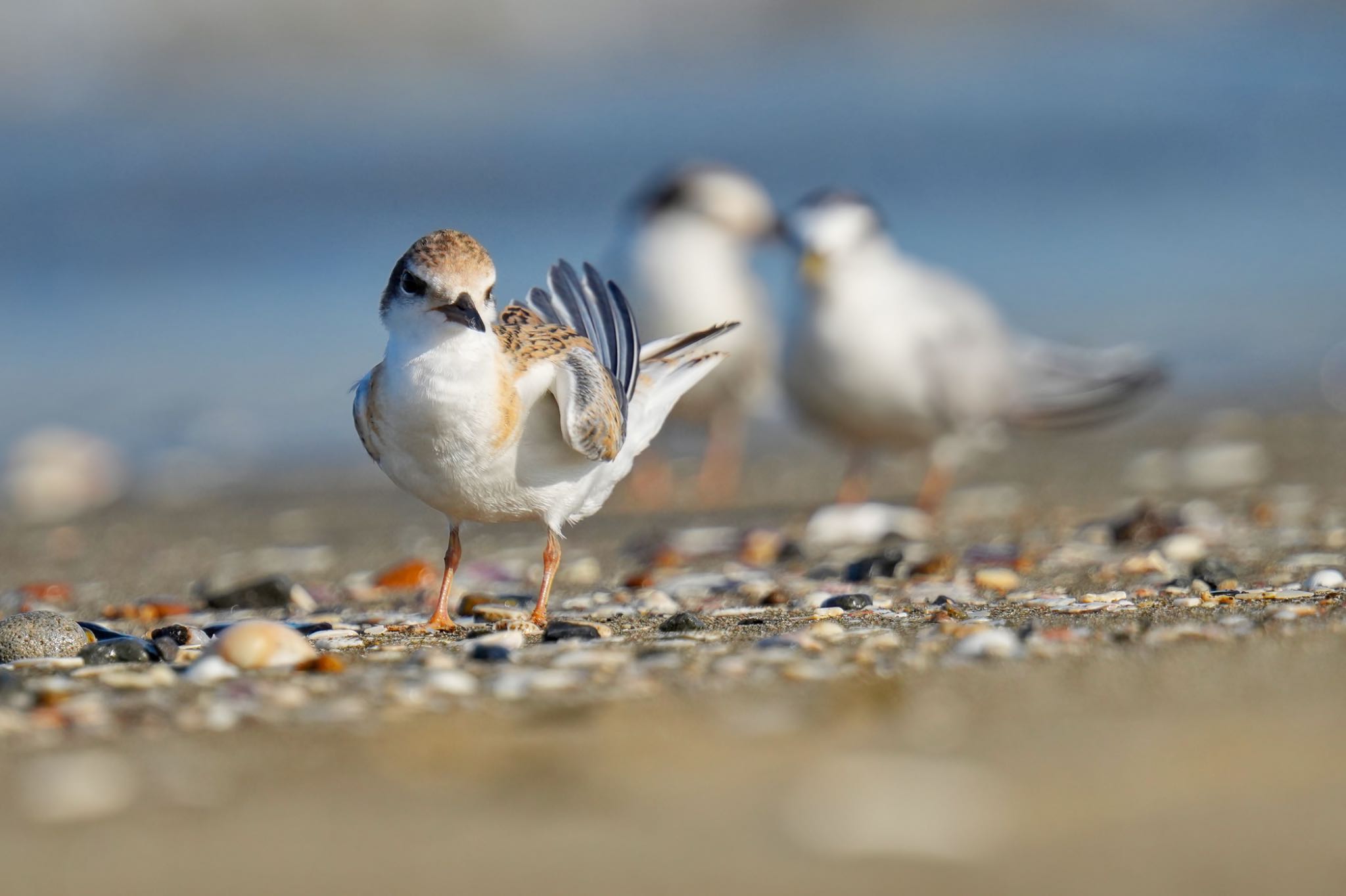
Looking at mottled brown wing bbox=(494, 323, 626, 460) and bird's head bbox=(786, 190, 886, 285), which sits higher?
bird's head bbox=(786, 190, 886, 285)

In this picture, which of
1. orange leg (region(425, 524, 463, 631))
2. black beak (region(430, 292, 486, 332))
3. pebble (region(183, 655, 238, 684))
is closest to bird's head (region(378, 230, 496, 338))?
black beak (region(430, 292, 486, 332))

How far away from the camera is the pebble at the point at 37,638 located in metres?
3.51

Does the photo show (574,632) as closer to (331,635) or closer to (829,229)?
(331,635)

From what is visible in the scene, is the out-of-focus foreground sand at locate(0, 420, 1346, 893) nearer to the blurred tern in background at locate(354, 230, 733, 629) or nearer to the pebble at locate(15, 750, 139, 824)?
the pebble at locate(15, 750, 139, 824)

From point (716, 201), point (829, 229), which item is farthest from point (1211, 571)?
point (716, 201)

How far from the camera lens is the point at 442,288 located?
3.66 meters

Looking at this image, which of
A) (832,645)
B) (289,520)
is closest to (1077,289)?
(289,520)

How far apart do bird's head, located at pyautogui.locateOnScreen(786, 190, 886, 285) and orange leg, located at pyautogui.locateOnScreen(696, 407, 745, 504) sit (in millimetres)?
1012

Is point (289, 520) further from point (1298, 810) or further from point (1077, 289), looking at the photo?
point (1077, 289)

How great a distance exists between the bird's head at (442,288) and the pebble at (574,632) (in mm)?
672

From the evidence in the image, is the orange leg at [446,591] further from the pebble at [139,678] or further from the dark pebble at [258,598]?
the pebble at [139,678]

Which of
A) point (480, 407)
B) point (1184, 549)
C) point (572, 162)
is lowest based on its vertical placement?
point (1184, 549)

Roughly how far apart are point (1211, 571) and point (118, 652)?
2.61 meters

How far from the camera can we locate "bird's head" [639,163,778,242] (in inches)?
333
